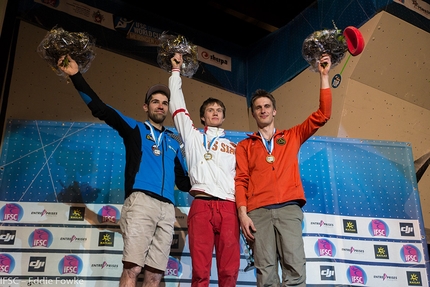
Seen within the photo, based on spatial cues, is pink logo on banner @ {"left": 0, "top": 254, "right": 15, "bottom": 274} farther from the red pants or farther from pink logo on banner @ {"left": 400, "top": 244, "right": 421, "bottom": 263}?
pink logo on banner @ {"left": 400, "top": 244, "right": 421, "bottom": 263}

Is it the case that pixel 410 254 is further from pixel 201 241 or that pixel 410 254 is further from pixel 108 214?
pixel 108 214

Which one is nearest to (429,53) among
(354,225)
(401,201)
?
(401,201)

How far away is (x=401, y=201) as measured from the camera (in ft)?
11.0

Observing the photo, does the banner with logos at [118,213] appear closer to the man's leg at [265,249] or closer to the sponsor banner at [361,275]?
the sponsor banner at [361,275]

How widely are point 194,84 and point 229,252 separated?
314 centimetres

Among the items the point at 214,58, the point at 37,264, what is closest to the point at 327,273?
the point at 37,264

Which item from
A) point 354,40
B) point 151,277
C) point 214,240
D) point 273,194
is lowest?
point 151,277

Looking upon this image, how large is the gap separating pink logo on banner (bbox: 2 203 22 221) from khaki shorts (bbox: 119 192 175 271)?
1.12 metres

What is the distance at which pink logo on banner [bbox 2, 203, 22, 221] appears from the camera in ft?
9.77

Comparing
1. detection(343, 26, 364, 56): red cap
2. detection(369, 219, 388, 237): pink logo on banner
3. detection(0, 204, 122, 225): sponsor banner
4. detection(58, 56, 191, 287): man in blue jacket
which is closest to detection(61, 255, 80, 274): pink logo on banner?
detection(0, 204, 122, 225): sponsor banner

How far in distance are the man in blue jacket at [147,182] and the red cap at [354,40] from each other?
48.6 inches

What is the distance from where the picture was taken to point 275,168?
7.66 feet

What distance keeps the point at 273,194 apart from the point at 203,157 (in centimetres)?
50

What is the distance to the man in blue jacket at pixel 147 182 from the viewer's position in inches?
88.4
